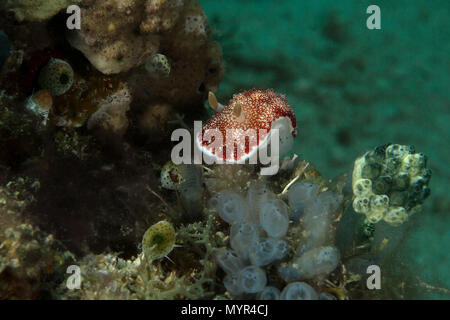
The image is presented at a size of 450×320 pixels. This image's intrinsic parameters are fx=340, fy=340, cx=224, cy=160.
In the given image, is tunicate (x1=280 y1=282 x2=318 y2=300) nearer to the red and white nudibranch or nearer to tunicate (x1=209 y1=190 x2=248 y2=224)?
tunicate (x1=209 y1=190 x2=248 y2=224)

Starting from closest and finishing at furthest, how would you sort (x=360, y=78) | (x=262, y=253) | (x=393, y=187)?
(x=262, y=253) < (x=393, y=187) < (x=360, y=78)

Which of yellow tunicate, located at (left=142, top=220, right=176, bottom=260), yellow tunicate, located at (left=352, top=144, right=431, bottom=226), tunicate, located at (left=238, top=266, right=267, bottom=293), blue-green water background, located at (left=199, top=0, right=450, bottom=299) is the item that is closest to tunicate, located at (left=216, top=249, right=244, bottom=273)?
tunicate, located at (left=238, top=266, right=267, bottom=293)

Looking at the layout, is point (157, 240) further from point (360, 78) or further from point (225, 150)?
point (360, 78)

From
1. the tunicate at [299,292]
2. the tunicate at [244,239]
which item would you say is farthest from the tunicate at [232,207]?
the tunicate at [299,292]

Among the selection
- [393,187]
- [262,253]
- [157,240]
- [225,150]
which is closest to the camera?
[262,253]

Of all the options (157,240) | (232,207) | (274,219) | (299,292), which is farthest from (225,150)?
(299,292)

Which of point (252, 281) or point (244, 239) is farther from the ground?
point (244, 239)
